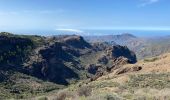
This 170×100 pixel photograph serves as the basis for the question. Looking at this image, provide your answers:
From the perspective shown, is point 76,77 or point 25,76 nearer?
point 25,76

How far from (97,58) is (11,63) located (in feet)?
266

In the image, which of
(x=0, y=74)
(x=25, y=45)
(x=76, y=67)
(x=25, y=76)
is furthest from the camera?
(x=76, y=67)

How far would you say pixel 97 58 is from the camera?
197375mm

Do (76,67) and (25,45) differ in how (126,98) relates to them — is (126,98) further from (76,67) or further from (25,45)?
(76,67)

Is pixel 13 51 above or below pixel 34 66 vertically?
above

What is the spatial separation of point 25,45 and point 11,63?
19.6 meters

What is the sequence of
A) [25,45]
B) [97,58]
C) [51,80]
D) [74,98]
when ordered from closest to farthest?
[74,98] < [51,80] < [25,45] < [97,58]

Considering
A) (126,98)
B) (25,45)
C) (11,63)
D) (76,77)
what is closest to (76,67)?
(76,77)

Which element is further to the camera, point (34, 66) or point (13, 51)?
point (13, 51)

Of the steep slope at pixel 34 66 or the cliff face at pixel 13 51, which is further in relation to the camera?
the cliff face at pixel 13 51

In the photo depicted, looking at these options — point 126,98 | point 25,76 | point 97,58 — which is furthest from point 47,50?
point 126,98

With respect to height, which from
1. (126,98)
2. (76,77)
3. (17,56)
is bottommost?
(76,77)

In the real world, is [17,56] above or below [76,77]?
above

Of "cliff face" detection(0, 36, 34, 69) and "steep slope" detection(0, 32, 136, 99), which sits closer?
"steep slope" detection(0, 32, 136, 99)
